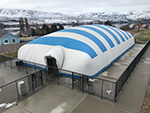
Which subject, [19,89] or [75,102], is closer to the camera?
[75,102]

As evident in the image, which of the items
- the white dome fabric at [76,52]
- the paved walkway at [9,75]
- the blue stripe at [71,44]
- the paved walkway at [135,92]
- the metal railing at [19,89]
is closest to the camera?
the paved walkway at [135,92]

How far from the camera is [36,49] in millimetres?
14930

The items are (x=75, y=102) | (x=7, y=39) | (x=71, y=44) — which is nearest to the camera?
(x=75, y=102)

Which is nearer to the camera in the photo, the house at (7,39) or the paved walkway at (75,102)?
the paved walkway at (75,102)

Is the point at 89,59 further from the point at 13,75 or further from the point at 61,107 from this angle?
the point at 13,75

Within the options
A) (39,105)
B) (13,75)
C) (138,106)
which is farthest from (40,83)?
(138,106)

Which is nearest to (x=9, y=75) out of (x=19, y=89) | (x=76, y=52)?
(x=19, y=89)

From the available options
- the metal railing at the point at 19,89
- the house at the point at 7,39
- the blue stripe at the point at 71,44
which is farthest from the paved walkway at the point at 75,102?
the house at the point at 7,39

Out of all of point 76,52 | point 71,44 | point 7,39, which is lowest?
point 76,52

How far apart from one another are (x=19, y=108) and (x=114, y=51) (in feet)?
44.2

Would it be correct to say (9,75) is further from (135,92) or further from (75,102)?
(135,92)

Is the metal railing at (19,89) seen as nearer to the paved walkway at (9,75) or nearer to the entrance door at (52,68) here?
the entrance door at (52,68)

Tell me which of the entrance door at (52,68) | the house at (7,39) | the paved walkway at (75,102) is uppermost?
the house at (7,39)

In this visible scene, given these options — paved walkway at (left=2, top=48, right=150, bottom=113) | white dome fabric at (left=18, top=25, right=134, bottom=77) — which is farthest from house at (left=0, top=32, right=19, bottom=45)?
paved walkway at (left=2, top=48, right=150, bottom=113)
